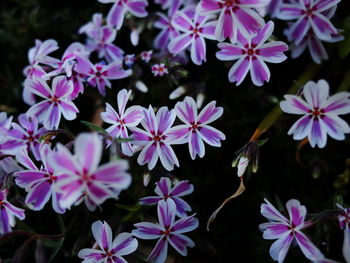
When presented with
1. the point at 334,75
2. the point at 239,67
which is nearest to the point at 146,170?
Result: the point at 239,67

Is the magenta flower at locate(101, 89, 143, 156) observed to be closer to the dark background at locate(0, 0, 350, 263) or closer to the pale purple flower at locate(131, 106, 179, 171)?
the pale purple flower at locate(131, 106, 179, 171)

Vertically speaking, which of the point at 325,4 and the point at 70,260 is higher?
the point at 325,4

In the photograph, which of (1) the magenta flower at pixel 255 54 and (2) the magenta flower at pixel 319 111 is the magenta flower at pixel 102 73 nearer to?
(1) the magenta flower at pixel 255 54

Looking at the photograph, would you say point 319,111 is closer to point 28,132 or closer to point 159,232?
point 159,232

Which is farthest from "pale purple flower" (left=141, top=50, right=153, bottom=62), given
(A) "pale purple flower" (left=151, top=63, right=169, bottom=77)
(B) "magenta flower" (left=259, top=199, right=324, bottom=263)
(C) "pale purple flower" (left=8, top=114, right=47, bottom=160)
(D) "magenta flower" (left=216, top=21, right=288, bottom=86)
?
(B) "magenta flower" (left=259, top=199, right=324, bottom=263)

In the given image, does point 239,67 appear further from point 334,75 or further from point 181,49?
point 334,75

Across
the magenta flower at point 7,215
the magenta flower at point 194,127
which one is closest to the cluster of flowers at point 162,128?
the magenta flower at point 194,127
